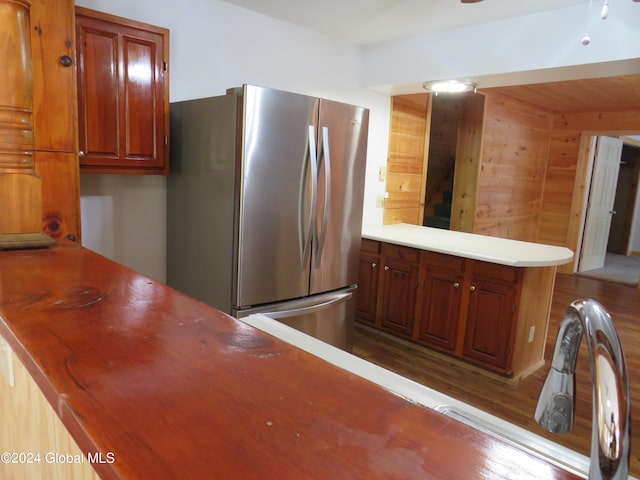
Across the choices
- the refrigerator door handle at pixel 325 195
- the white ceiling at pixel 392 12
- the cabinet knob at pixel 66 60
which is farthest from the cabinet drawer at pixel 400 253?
the cabinet knob at pixel 66 60

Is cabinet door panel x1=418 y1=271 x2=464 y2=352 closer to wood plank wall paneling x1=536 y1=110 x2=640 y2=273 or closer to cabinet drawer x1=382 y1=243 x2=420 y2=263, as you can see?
cabinet drawer x1=382 y1=243 x2=420 y2=263

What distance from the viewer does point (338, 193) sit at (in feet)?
8.81

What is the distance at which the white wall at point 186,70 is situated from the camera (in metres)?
2.45

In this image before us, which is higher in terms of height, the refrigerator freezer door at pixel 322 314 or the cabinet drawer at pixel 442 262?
the cabinet drawer at pixel 442 262

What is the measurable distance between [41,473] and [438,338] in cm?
285

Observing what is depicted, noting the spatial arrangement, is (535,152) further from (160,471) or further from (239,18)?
(160,471)

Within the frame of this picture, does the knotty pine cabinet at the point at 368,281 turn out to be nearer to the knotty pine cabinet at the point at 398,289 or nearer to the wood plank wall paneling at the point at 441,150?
the knotty pine cabinet at the point at 398,289

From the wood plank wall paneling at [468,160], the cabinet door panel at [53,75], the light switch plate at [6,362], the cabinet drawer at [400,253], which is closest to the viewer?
the light switch plate at [6,362]

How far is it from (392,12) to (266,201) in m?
1.55

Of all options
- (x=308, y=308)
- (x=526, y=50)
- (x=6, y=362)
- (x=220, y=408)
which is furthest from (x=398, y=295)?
(x=220, y=408)

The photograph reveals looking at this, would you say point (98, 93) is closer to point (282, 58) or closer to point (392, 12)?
point (282, 58)

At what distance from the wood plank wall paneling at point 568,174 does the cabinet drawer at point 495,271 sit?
4.02 meters

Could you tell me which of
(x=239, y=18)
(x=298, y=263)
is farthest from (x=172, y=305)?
(x=239, y=18)

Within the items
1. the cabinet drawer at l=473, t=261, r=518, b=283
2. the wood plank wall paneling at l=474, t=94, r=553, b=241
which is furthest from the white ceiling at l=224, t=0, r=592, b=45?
the wood plank wall paneling at l=474, t=94, r=553, b=241
